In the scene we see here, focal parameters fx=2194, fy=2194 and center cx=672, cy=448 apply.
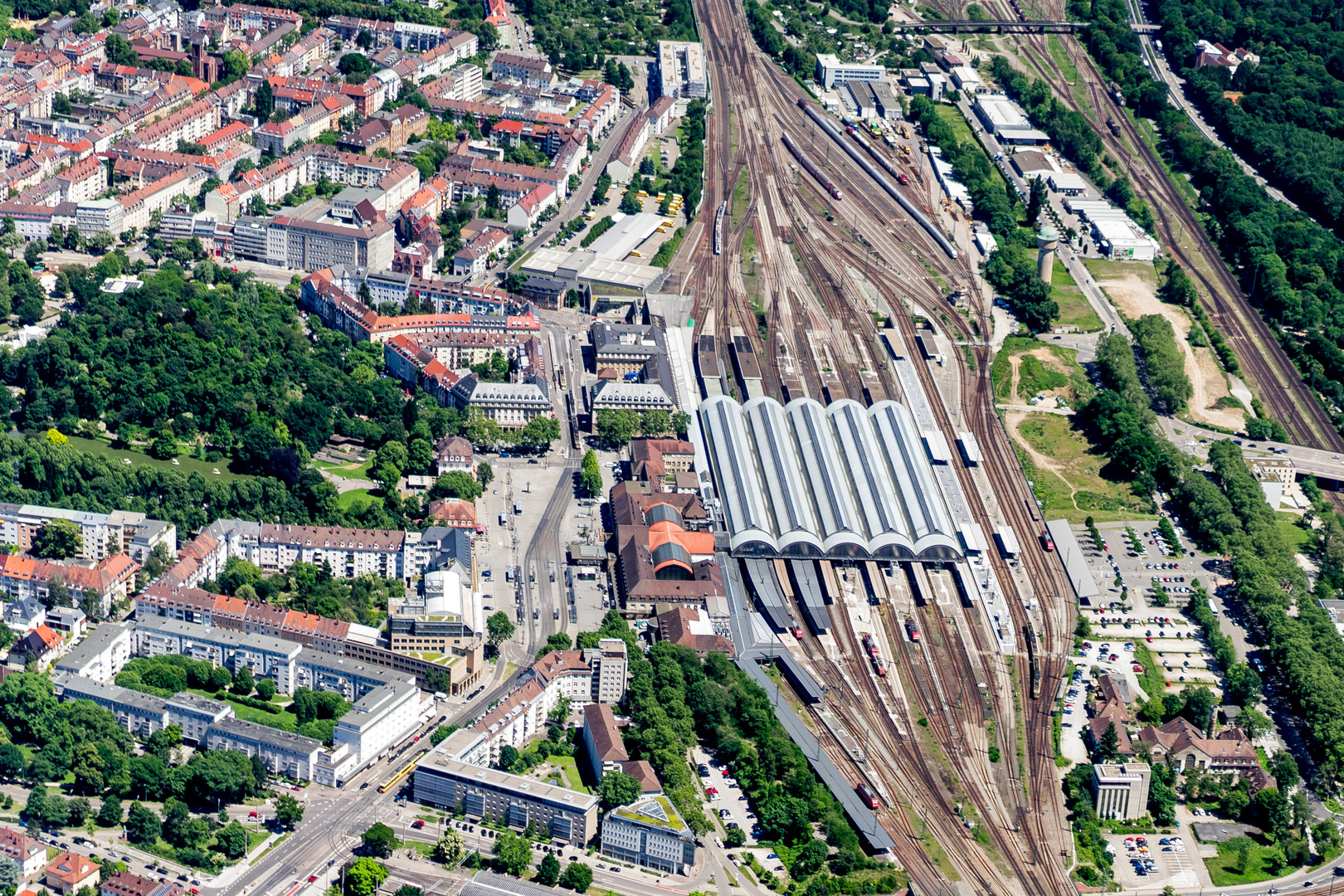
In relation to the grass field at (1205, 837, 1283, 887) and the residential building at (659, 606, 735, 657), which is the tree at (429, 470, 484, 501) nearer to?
the residential building at (659, 606, 735, 657)

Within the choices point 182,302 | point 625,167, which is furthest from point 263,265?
point 625,167

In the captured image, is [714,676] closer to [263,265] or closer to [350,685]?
[350,685]

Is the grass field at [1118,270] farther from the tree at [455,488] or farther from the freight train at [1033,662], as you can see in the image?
the tree at [455,488]

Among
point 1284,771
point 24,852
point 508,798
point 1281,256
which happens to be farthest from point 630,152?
point 24,852

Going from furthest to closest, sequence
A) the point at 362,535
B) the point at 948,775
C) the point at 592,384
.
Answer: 1. the point at 592,384
2. the point at 362,535
3. the point at 948,775

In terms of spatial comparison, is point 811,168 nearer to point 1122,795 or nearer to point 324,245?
point 324,245
